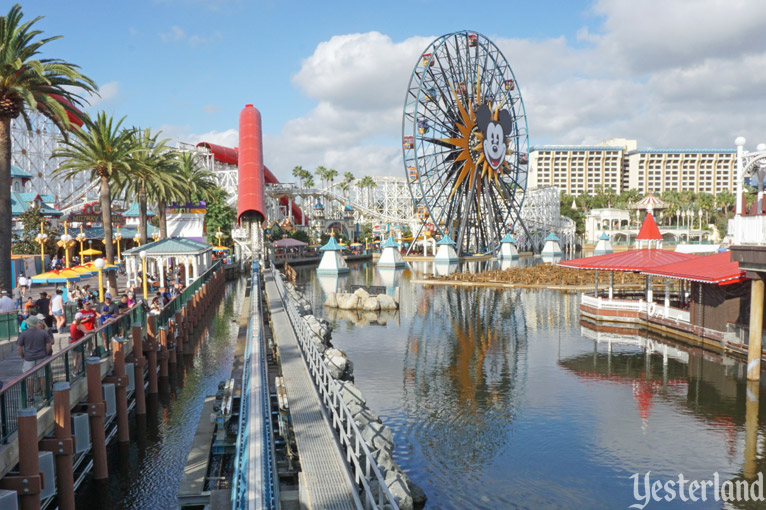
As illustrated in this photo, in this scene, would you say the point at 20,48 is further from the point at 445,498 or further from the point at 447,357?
the point at 445,498

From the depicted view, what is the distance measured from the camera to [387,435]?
561 inches

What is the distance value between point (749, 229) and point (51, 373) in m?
20.8

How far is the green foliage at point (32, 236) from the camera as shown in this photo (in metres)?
53.7

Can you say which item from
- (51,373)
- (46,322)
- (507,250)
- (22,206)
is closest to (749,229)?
(51,373)

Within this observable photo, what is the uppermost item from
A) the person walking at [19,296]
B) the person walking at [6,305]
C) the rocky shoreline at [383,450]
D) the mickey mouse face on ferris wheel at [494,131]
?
the mickey mouse face on ferris wheel at [494,131]

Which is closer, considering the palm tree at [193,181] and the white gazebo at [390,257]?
the palm tree at [193,181]

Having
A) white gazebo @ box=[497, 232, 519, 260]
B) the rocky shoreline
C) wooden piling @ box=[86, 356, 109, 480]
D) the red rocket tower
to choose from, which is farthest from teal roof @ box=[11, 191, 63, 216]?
white gazebo @ box=[497, 232, 519, 260]

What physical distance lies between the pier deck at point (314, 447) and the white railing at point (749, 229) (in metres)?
14.9

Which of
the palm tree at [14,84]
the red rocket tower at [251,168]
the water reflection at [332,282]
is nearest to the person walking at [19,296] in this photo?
the palm tree at [14,84]

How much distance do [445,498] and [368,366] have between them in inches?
500

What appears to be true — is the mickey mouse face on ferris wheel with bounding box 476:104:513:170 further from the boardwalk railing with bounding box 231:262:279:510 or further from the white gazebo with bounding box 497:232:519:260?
the boardwalk railing with bounding box 231:262:279:510

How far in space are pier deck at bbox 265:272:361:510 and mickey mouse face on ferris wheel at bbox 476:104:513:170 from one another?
6983 centimetres

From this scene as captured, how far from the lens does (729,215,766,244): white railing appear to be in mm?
21172

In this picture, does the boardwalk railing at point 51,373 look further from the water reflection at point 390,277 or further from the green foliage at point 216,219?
the green foliage at point 216,219
